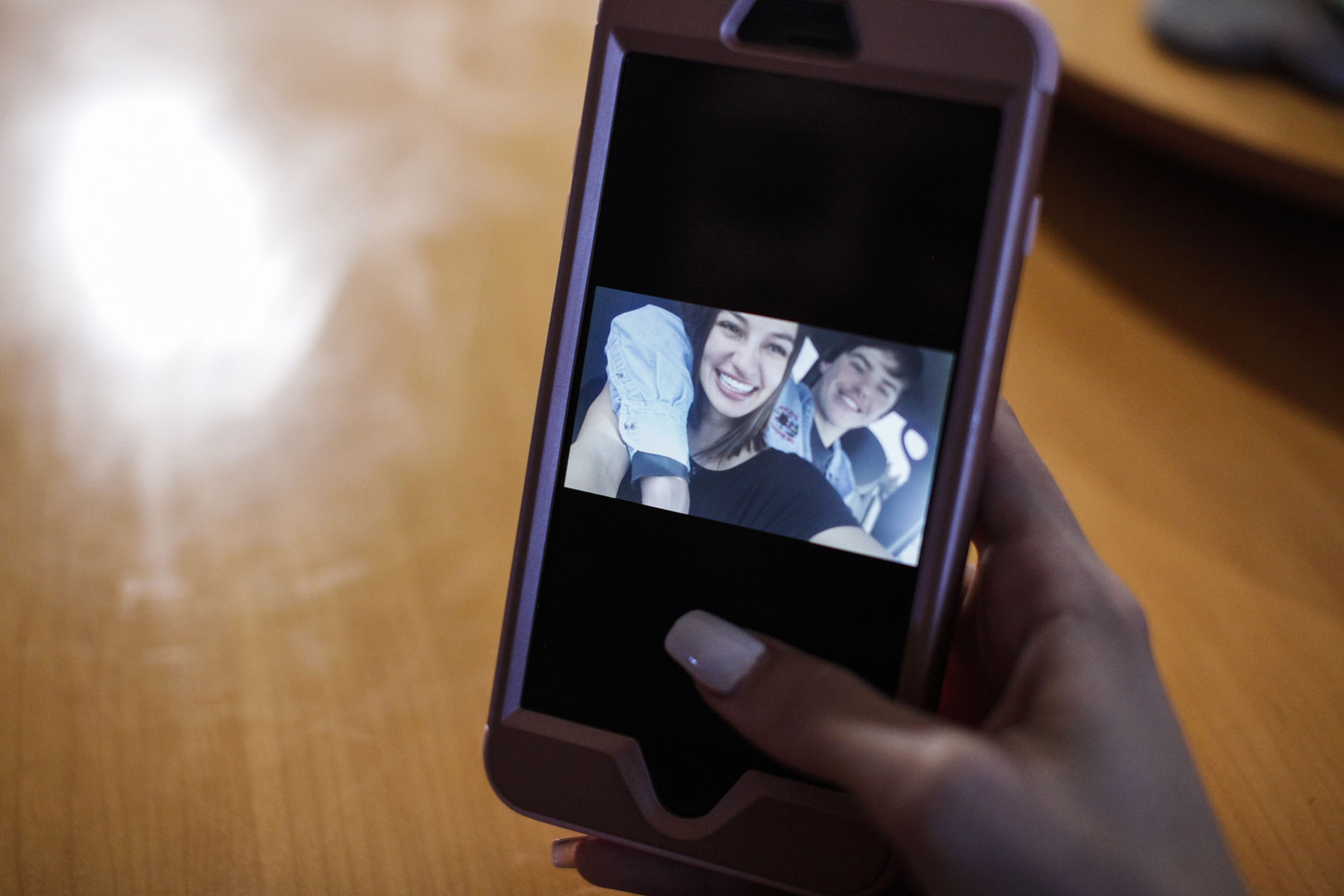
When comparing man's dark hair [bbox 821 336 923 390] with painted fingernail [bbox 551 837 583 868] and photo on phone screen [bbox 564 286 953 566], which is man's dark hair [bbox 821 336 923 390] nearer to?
photo on phone screen [bbox 564 286 953 566]

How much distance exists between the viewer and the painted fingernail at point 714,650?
28cm

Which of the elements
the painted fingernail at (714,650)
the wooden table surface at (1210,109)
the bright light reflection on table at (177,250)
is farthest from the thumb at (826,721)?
the wooden table surface at (1210,109)

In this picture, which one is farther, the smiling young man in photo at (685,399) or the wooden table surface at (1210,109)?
the wooden table surface at (1210,109)

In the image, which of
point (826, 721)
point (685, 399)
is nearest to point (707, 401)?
point (685, 399)

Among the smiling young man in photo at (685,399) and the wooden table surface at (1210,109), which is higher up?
the wooden table surface at (1210,109)

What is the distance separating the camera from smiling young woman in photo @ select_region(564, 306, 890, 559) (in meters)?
0.30

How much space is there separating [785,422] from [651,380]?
0.15 feet

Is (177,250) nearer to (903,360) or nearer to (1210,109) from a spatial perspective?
(903,360)

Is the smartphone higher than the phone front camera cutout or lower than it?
lower

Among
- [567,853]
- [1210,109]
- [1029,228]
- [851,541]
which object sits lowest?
[567,853]

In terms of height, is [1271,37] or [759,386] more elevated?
[1271,37]

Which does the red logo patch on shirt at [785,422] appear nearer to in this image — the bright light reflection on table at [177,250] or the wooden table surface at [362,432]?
the wooden table surface at [362,432]

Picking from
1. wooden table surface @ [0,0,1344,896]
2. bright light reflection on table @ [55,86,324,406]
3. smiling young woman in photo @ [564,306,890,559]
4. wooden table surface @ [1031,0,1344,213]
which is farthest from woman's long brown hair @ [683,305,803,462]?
wooden table surface @ [1031,0,1344,213]

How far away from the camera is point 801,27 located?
299mm
